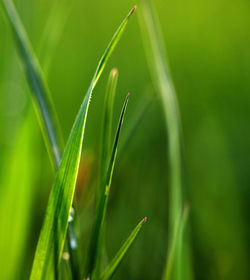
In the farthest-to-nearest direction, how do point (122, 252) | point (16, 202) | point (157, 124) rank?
point (157, 124) < point (16, 202) < point (122, 252)

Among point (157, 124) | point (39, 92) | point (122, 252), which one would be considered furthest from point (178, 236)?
point (157, 124)

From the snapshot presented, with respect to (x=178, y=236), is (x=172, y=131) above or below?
above

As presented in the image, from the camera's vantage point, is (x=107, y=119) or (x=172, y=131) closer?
(x=107, y=119)

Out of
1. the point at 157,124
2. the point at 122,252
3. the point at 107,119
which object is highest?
the point at 157,124

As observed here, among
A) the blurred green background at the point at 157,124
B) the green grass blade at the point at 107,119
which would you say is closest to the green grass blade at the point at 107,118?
the green grass blade at the point at 107,119

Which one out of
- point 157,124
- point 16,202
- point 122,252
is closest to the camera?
point 122,252

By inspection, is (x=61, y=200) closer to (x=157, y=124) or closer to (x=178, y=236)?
(x=178, y=236)

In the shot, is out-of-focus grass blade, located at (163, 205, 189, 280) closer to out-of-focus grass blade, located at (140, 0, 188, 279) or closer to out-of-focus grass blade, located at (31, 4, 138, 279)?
out-of-focus grass blade, located at (140, 0, 188, 279)

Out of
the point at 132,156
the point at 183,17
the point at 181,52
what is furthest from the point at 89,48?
the point at 132,156
